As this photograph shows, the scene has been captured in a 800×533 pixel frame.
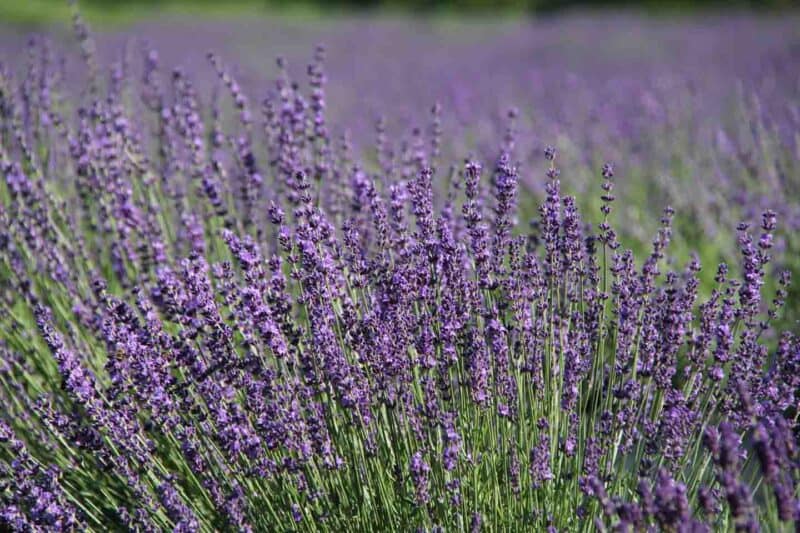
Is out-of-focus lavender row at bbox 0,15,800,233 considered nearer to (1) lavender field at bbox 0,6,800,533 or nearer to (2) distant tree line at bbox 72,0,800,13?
(1) lavender field at bbox 0,6,800,533

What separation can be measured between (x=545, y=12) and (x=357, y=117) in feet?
47.2

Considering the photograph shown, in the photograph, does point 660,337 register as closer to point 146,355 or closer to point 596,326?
point 596,326

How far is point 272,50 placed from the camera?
476 inches

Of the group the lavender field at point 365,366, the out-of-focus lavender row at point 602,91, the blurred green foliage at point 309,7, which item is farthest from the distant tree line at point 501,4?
the lavender field at point 365,366

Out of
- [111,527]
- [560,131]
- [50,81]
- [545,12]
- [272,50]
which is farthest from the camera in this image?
[545,12]

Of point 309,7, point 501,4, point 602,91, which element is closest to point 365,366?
point 602,91

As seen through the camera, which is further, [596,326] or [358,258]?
[596,326]

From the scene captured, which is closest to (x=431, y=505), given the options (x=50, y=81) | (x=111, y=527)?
(x=111, y=527)

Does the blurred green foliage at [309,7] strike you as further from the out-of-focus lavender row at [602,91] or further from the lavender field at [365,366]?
the lavender field at [365,366]

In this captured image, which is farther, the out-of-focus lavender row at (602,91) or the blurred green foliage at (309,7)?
the blurred green foliage at (309,7)

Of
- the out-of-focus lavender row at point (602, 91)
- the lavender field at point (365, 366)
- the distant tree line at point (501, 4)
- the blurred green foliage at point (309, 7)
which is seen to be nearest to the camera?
the lavender field at point (365, 366)

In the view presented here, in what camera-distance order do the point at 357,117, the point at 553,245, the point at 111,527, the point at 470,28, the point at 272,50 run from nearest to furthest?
the point at 553,245, the point at 111,527, the point at 357,117, the point at 272,50, the point at 470,28

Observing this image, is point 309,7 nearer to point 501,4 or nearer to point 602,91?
point 501,4

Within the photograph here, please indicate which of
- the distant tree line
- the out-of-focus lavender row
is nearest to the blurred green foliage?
the distant tree line
